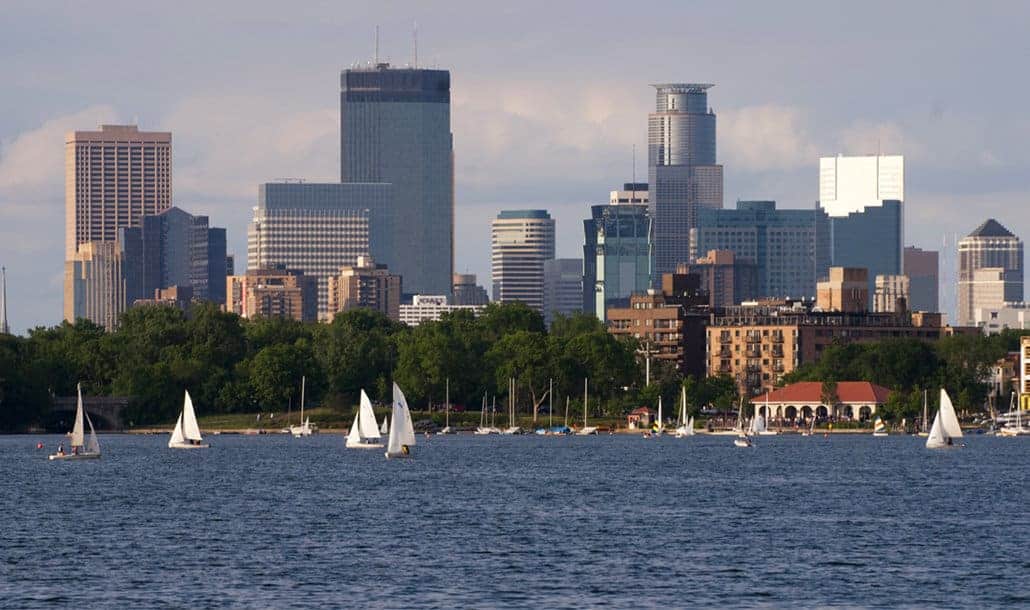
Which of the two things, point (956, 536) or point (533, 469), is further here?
point (533, 469)

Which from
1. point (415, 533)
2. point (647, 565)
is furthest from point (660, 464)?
point (647, 565)

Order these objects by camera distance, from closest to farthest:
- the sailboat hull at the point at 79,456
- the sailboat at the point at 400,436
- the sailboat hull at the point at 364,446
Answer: the sailboat at the point at 400,436 → the sailboat hull at the point at 79,456 → the sailboat hull at the point at 364,446

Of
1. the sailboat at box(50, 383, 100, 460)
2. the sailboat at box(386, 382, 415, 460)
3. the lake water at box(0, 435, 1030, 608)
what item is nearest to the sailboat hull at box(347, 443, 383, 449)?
the sailboat at box(386, 382, 415, 460)

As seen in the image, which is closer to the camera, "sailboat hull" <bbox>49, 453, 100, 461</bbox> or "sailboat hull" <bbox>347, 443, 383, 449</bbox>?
"sailboat hull" <bbox>49, 453, 100, 461</bbox>

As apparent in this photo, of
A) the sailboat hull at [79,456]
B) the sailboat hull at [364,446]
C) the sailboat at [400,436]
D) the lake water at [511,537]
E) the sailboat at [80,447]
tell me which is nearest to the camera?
the lake water at [511,537]

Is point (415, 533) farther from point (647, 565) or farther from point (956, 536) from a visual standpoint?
point (956, 536)

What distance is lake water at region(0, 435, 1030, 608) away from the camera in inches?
3095

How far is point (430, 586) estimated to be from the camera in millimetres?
80125

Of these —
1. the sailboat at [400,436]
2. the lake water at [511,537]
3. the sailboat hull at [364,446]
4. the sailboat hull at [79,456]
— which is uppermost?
the sailboat at [400,436]

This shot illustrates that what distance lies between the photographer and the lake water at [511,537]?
3095 inches

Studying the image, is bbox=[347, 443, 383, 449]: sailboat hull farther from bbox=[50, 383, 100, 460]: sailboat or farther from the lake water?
the lake water

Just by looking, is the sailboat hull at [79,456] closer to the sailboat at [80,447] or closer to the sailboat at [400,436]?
the sailboat at [80,447]

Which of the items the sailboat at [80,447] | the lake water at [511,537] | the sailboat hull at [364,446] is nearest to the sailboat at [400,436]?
the lake water at [511,537]

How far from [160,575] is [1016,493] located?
6013 centimetres
